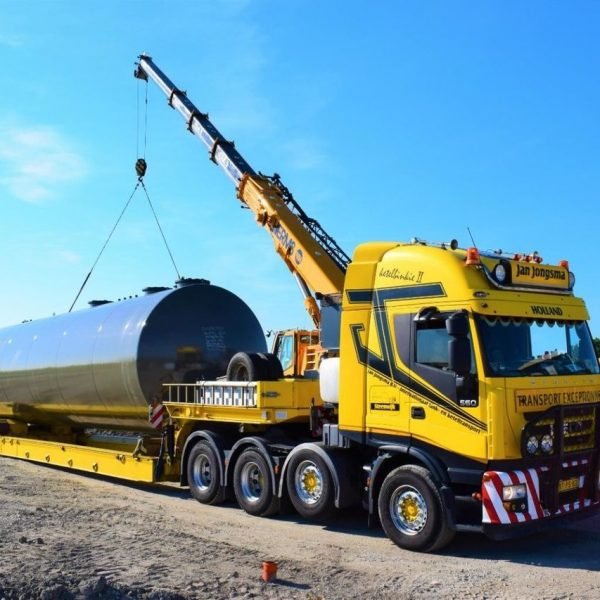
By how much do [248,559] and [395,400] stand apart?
7.73 feet

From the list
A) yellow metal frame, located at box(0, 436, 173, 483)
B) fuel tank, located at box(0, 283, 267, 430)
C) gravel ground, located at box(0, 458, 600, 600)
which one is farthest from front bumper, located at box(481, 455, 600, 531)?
fuel tank, located at box(0, 283, 267, 430)

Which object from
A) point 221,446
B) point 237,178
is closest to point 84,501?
point 221,446

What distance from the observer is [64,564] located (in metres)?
6.78

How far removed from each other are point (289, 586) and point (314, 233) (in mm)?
9758

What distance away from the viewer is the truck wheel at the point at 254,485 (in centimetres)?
1005

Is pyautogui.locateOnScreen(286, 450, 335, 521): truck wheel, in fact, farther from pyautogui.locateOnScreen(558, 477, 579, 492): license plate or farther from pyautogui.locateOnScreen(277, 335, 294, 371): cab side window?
pyautogui.locateOnScreen(277, 335, 294, 371): cab side window

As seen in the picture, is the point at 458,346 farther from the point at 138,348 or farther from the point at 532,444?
the point at 138,348

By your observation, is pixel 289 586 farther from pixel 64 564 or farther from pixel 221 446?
pixel 221 446

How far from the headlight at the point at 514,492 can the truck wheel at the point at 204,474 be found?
486cm

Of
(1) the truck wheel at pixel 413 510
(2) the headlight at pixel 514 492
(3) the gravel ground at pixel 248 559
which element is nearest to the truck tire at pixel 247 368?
(3) the gravel ground at pixel 248 559

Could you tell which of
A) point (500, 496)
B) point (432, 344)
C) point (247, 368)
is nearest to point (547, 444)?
point (500, 496)

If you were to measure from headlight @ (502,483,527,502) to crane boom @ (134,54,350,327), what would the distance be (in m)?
6.31

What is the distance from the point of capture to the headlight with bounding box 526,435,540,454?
7.57 metres

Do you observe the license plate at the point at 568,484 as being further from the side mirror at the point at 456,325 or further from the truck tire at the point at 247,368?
the truck tire at the point at 247,368
